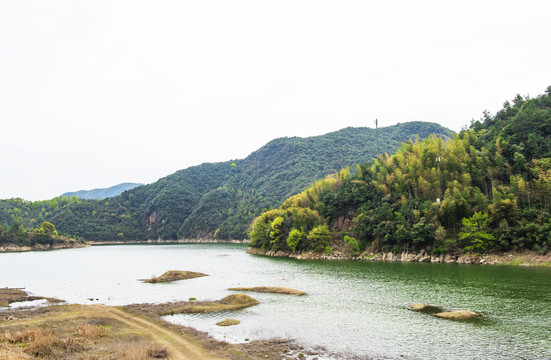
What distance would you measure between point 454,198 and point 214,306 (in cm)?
4612

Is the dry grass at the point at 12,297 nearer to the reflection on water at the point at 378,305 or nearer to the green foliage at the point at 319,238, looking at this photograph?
the reflection on water at the point at 378,305

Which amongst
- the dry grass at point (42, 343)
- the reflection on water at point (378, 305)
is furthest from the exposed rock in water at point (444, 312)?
the dry grass at point (42, 343)

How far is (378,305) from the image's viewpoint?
28297 millimetres

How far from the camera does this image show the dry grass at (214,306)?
27547mm

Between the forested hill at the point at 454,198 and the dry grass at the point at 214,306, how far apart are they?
129ft

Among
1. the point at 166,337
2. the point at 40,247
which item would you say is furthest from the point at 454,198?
the point at 40,247

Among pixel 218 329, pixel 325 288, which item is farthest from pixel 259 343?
pixel 325 288

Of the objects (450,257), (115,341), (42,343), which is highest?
(42,343)

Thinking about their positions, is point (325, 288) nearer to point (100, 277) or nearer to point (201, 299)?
point (201, 299)

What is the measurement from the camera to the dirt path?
17.2m

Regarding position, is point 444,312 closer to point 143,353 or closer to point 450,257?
point 143,353

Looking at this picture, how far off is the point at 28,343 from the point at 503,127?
78.6m

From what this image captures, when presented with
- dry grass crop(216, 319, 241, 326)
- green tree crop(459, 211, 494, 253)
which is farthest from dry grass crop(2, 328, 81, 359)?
green tree crop(459, 211, 494, 253)

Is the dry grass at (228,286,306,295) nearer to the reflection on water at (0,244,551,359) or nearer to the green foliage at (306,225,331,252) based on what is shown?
the reflection on water at (0,244,551,359)
